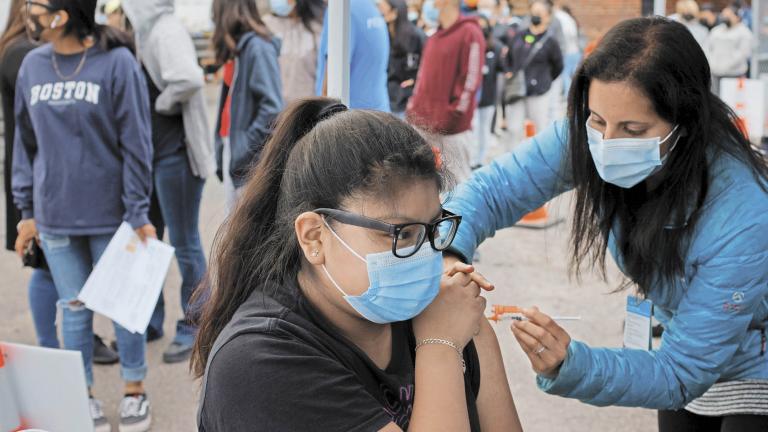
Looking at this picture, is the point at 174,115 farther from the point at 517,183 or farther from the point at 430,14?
the point at 430,14

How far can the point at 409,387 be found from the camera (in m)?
1.60

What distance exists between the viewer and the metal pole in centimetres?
258

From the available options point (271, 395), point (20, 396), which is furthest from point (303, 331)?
point (20, 396)

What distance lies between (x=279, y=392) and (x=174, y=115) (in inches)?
126

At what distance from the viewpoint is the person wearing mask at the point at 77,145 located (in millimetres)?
3502

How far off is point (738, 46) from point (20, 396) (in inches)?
404

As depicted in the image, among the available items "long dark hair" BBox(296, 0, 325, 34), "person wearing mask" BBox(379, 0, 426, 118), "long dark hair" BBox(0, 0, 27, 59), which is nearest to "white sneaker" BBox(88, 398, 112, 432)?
"long dark hair" BBox(0, 0, 27, 59)

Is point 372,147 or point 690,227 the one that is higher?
point 372,147

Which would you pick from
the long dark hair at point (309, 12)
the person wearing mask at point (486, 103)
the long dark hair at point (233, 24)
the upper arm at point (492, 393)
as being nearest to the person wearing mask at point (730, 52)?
the person wearing mask at point (486, 103)

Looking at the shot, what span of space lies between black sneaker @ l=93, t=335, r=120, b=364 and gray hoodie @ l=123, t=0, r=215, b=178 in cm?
107

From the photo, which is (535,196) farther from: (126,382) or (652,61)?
(126,382)

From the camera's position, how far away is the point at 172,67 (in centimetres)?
421

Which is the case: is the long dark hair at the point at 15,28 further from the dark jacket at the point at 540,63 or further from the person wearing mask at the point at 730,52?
the person wearing mask at the point at 730,52

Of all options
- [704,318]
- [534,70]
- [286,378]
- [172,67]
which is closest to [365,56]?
[172,67]
